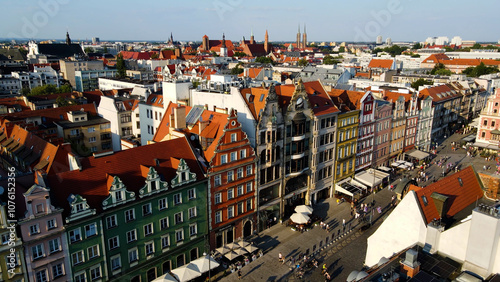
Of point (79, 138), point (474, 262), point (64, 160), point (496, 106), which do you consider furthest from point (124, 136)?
point (496, 106)

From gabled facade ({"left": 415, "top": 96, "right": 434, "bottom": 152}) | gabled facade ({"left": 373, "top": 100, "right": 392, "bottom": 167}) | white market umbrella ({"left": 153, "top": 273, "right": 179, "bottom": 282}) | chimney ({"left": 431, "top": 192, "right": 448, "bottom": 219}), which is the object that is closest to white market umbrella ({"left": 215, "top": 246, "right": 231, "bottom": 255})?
white market umbrella ({"left": 153, "top": 273, "right": 179, "bottom": 282})

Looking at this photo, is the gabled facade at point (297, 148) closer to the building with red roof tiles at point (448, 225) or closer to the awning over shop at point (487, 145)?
the building with red roof tiles at point (448, 225)

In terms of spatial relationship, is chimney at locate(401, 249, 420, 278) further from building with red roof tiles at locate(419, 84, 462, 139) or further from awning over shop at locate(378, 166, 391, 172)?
building with red roof tiles at locate(419, 84, 462, 139)

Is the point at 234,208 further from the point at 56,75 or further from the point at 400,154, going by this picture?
the point at 56,75

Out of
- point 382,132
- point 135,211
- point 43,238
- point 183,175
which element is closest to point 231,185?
point 183,175

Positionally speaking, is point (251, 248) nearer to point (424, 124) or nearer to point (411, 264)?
point (411, 264)
